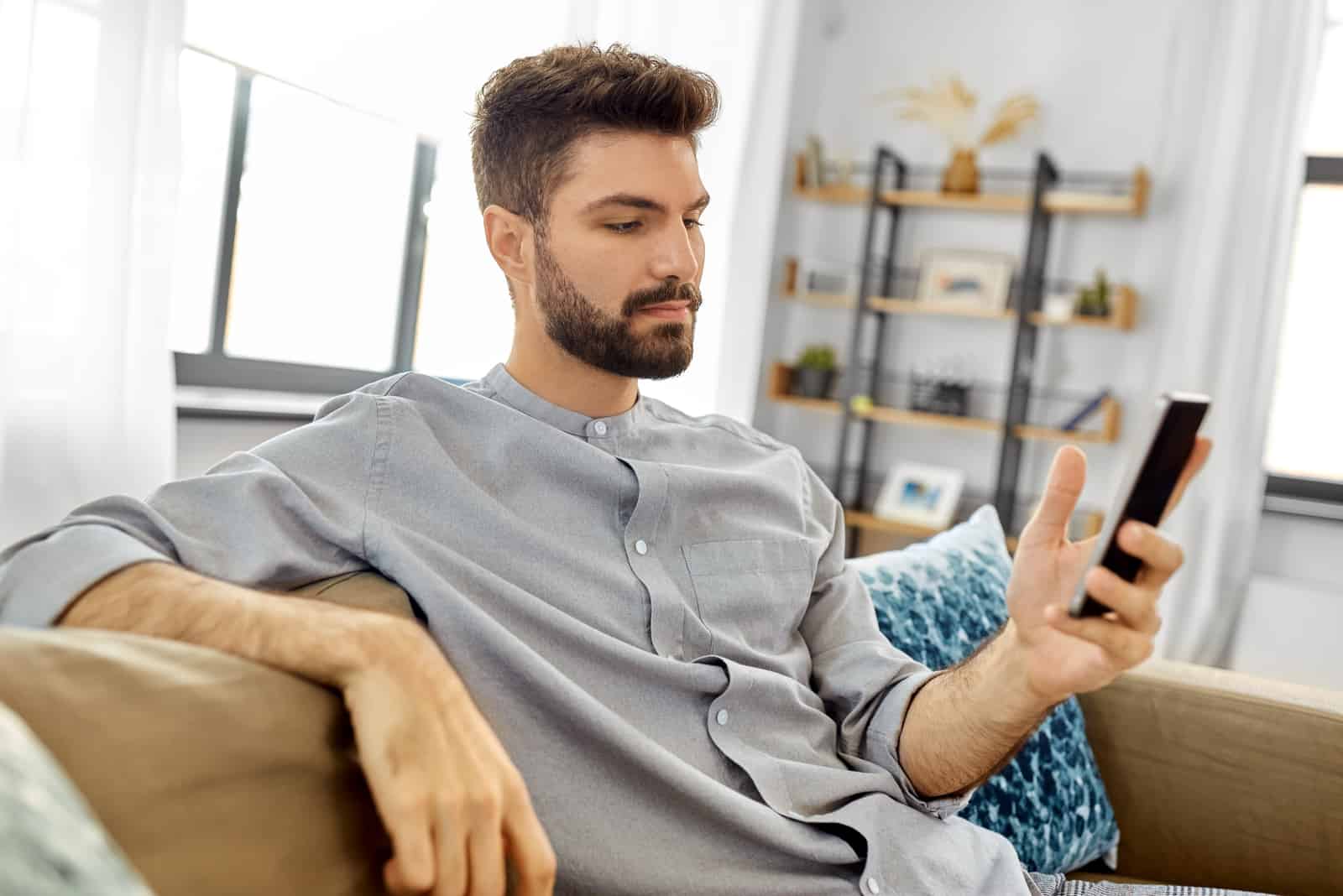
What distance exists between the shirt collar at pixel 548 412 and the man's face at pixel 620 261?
59mm

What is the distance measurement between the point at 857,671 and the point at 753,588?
0.14 m

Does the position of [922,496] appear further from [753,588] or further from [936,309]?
[753,588]

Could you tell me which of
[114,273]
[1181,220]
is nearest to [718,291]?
[1181,220]

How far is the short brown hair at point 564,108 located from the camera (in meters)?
1.28

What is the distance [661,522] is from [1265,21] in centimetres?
343

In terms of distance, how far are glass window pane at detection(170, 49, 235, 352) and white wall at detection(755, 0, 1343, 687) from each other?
2483mm

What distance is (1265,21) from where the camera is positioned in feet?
12.1

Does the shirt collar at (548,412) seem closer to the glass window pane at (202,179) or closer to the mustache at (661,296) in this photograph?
the mustache at (661,296)

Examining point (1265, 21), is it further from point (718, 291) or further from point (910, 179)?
point (718, 291)

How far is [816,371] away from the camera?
4.31 m

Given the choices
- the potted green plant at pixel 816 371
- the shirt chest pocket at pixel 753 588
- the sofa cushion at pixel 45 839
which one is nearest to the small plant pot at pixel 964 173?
the potted green plant at pixel 816 371

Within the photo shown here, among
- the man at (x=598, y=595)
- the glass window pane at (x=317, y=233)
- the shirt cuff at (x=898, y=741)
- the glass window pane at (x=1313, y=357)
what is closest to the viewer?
the man at (x=598, y=595)

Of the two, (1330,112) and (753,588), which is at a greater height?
(1330,112)

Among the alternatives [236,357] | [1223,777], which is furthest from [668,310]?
[236,357]
